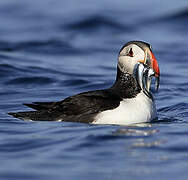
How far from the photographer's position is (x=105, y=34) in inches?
902

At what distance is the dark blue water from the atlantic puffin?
14 centimetres

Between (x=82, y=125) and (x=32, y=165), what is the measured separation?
82.3 inches

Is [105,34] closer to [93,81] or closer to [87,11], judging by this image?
[87,11]

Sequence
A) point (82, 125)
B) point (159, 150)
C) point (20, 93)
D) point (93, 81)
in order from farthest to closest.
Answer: point (93, 81) < point (20, 93) < point (82, 125) < point (159, 150)

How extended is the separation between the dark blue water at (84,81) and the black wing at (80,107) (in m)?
0.12

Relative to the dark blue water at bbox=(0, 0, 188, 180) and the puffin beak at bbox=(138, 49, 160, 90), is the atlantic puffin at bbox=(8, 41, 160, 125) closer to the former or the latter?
the puffin beak at bbox=(138, 49, 160, 90)

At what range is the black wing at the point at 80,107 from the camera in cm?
989

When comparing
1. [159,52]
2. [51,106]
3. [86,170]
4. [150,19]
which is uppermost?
[150,19]

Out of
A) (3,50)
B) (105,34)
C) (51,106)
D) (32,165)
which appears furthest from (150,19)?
(32,165)

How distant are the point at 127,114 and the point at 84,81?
5906 millimetres

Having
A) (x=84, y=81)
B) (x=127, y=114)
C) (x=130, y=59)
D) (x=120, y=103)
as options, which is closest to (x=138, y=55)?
(x=130, y=59)

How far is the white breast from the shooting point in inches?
388

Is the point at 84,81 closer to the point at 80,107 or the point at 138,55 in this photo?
the point at 138,55

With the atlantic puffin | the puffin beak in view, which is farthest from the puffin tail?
the puffin beak
